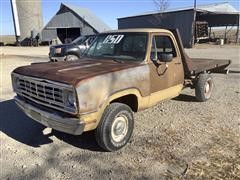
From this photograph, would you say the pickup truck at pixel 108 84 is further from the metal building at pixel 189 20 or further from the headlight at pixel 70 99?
the metal building at pixel 189 20

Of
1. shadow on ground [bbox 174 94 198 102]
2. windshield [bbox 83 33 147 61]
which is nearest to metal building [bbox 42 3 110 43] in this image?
shadow on ground [bbox 174 94 198 102]

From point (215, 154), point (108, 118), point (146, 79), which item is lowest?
point (215, 154)

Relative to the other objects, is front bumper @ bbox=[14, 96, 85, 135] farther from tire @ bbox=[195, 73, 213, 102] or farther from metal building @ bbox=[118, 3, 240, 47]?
metal building @ bbox=[118, 3, 240, 47]

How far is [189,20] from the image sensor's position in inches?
1203

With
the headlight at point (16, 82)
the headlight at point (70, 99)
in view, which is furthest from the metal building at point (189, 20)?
the headlight at point (70, 99)

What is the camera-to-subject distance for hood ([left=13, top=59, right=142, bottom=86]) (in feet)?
13.7

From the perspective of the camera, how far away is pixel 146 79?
5.15 metres

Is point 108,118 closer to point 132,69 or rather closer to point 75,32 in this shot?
point 132,69

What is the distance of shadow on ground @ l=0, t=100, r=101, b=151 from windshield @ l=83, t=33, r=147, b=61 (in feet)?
5.19

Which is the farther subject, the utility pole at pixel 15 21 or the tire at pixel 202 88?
the utility pole at pixel 15 21

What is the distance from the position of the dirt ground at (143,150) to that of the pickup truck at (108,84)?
432 millimetres

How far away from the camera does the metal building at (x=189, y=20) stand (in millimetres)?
30516

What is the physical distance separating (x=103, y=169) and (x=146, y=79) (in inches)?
70.5

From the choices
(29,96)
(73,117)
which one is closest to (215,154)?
(73,117)
